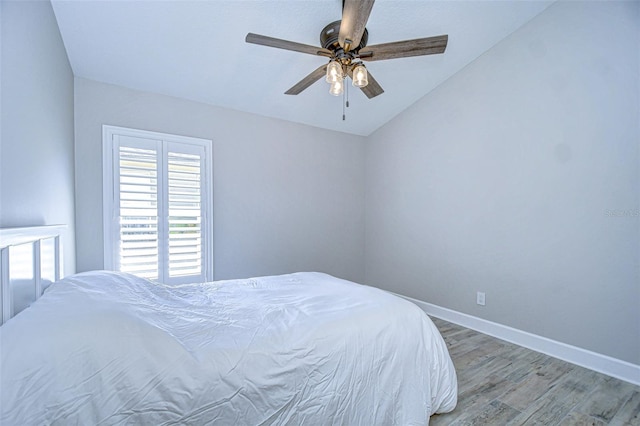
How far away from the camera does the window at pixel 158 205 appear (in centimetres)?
267

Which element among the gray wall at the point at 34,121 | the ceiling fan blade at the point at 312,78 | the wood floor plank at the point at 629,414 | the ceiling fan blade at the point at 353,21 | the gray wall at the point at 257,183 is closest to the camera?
the gray wall at the point at 34,121

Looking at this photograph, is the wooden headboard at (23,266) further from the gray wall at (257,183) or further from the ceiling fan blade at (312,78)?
the ceiling fan blade at (312,78)

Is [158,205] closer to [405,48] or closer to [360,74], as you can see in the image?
[360,74]

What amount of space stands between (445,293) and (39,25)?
3916mm

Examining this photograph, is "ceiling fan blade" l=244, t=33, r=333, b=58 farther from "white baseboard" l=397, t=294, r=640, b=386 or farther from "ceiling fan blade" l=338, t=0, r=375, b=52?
"white baseboard" l=397, t=294, r=640, b=386

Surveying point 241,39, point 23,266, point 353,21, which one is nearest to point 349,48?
point 353,21

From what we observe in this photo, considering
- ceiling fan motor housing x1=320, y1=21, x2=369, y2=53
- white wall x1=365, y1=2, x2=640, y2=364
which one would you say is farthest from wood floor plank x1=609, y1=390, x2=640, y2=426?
ceiling fan motor housing x1=320, y1=21, x2=369, y2=53

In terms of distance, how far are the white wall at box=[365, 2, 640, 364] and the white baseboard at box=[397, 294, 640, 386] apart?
0.05 m

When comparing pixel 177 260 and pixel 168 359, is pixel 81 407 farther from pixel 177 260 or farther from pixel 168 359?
pixel 177 260

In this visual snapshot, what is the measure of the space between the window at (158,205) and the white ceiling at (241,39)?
1.77ft

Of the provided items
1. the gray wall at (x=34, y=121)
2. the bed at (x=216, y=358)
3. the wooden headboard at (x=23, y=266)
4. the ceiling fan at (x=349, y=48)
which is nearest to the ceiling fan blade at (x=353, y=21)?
the ceiling fan at (x=349, y=48)

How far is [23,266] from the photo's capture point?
1.22 meters

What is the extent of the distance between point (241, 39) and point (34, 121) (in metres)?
1.54

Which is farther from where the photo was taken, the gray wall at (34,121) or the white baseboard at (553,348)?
the white baseboard at (553,348)
